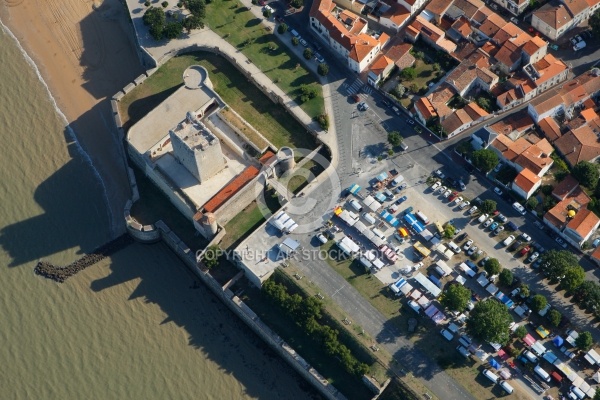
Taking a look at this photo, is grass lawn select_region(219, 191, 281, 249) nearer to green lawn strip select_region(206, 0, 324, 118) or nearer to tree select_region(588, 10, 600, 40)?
green lawn strip select_region(206, 0, 324, 118)

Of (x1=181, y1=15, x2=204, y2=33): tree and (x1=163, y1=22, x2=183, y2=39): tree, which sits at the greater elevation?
(x1=181, y1=15, x2=204, y2=33): tree

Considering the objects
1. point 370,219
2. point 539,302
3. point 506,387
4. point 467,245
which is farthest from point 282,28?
point 506,387

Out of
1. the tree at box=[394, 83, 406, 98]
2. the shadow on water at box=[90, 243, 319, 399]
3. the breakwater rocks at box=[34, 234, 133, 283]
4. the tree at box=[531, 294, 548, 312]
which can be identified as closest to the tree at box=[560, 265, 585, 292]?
the tree at box=[531, 294, 548, 312]

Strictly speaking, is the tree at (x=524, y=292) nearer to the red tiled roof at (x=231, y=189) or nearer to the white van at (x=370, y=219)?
the white van at (x=370, y=219)

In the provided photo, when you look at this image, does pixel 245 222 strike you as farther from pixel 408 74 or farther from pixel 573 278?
pixel 573 278

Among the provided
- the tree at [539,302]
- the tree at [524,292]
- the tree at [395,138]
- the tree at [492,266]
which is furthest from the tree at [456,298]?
the tree at [395,138]

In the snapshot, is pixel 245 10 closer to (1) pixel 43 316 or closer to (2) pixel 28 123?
(2) pixel 28 123

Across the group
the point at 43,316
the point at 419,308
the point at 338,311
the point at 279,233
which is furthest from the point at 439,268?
the point at 43,316
